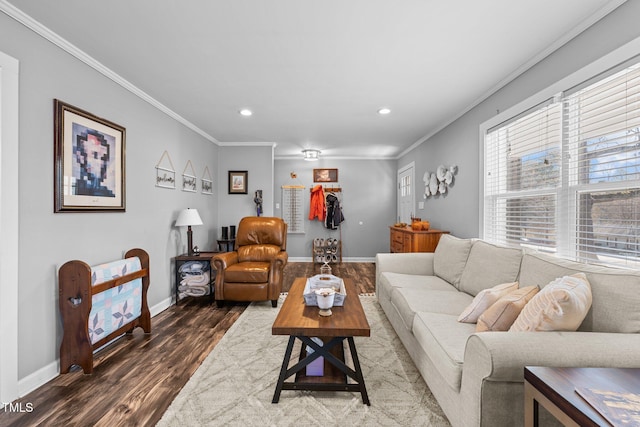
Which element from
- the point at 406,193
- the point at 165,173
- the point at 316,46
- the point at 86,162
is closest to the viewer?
the point at 316,46

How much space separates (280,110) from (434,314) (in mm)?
2902

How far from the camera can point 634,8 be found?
1.69 metres

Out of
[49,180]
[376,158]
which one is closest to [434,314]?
[49,180]

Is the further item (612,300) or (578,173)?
(578,173)

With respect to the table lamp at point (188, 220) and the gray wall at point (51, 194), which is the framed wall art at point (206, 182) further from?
the gray wall at point (51, 194)

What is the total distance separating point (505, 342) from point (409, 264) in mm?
2208

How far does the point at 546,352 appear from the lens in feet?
4.05

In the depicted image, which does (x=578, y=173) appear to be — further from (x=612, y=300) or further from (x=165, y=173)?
(x=165, y=173)

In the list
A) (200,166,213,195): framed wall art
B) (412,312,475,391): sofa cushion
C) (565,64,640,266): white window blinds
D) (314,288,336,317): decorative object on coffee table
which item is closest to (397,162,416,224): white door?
(565,64,640,266): white window blinds

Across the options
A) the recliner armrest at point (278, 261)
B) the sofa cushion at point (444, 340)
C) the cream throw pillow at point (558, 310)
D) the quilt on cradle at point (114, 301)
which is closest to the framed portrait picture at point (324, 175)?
the recliner armrest at point (278, 261)

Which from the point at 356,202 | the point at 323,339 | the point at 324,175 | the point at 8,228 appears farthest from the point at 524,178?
the point at 324,175

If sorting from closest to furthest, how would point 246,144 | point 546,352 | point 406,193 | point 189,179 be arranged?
point 546,352, point 189,179, point 246,144, point 406,193

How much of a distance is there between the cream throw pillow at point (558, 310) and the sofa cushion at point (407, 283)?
1.30 m

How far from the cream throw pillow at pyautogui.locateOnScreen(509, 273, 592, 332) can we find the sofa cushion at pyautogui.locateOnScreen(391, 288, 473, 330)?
0.67 m
